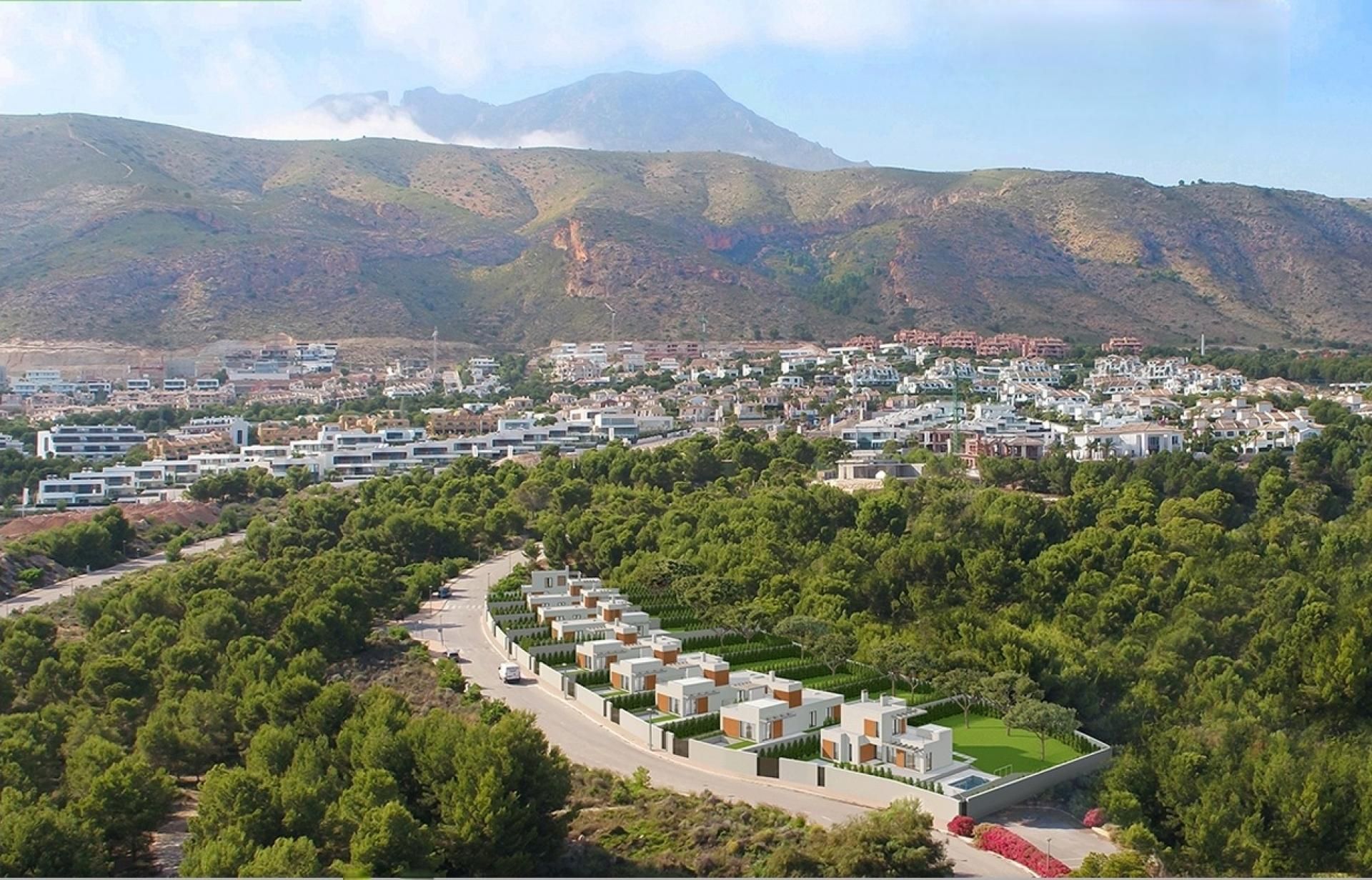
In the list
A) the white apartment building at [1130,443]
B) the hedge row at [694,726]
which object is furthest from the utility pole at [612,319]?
the hedge row at [694,726]

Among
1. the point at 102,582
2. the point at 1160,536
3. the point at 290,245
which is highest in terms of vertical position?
the point at 290,245

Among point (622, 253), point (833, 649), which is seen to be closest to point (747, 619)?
point (833, 649)

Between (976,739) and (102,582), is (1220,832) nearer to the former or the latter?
(976,739)

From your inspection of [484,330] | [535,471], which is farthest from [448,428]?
[484,330]

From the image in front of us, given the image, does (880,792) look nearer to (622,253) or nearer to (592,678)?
(592,678)

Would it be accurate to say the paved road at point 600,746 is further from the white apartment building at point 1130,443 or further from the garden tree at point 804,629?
the white apartment building at point 1130,443

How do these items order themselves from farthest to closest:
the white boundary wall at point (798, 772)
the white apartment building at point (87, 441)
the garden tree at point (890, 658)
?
the white apartment building at point (87, 441) → the garden tree at point (890, 658) → the white boundary wall at point (798, 772)

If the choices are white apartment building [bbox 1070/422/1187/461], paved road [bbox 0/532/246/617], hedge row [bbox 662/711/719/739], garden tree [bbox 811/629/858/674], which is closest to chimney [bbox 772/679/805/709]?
hedge row [bbox 662/711/719/739]

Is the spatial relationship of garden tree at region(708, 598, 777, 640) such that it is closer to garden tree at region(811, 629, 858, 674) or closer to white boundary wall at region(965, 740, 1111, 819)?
garden tree at region(811, 629, 858, 674)
